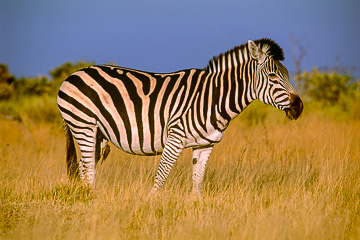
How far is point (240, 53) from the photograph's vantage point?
6.14 metres

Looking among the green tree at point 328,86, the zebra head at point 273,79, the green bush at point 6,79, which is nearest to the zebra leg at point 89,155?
the zebra head at point 273,79

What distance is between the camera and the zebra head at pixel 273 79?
226 inches

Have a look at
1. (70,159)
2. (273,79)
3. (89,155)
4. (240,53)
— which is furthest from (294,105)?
(70,159)

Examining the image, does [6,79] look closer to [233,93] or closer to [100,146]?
[100,146]

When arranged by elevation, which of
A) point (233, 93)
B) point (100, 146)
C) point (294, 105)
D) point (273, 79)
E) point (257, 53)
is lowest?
point (100, 146)

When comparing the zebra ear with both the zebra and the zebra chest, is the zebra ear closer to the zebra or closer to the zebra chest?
the zebra

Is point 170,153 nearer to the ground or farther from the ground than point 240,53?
nearer to the ground

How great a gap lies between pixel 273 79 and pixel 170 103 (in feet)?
5.09

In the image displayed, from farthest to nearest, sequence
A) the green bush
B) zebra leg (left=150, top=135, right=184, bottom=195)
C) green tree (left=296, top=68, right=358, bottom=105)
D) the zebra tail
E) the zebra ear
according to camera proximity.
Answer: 1. the green bush
2. green tree (left=296, top=68, right=358, bottom=105)
3. the zebra tail
4. zebra leg (left=150, top=135, right=184, bottom=195)
5. the zebra ear

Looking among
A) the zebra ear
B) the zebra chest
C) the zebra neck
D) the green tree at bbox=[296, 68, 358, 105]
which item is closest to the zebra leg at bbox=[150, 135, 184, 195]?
the zebra chest

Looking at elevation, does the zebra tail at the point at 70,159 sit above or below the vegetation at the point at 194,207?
above

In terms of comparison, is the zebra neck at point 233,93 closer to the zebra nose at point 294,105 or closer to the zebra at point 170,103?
the zebra at point 170,103

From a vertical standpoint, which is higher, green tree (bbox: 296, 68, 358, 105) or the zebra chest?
green tree (bbox: 296, 68, 358, 105)

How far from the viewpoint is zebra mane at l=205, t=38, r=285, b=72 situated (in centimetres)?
601
